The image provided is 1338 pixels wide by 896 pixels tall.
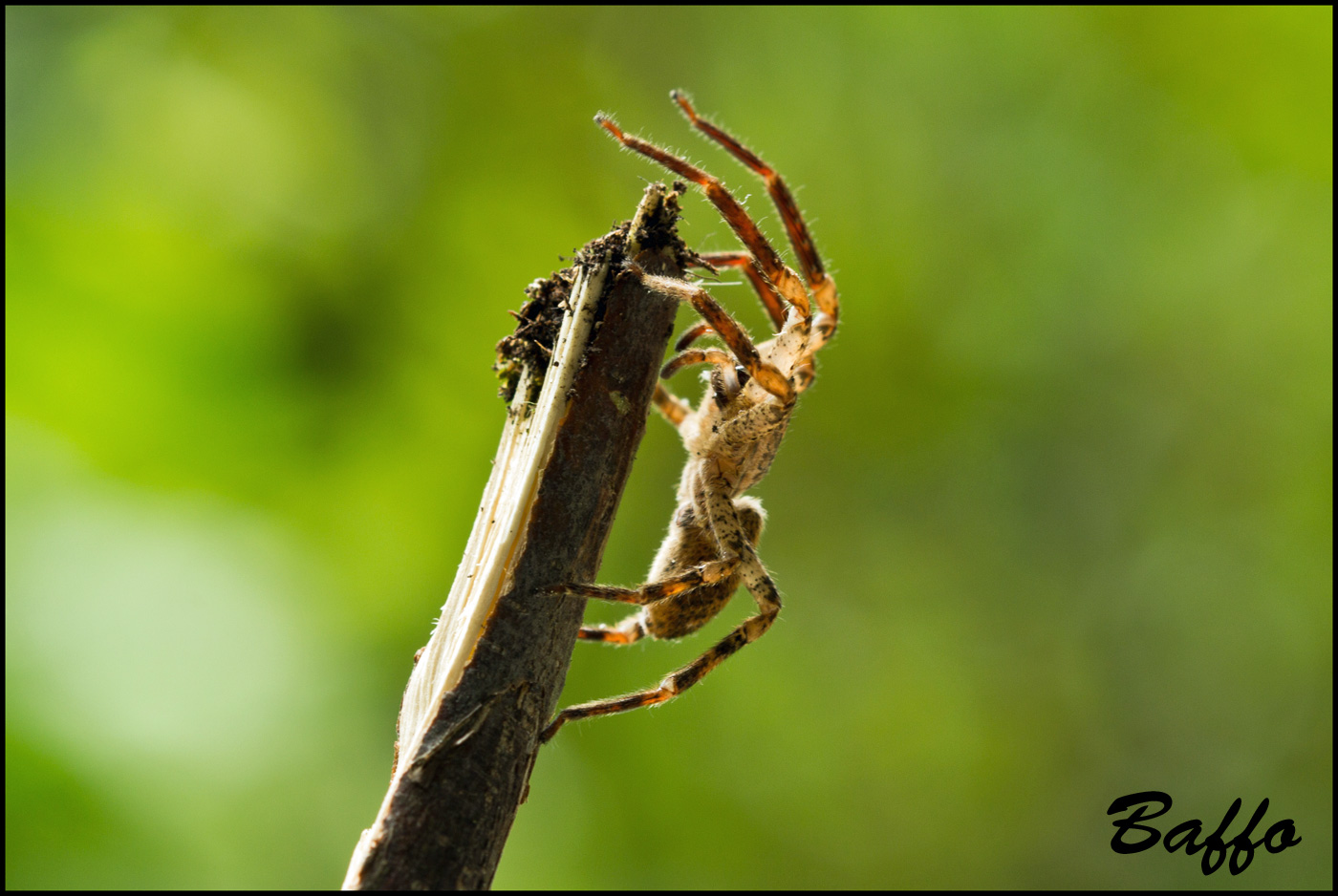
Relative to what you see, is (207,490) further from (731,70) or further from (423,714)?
(731,70)

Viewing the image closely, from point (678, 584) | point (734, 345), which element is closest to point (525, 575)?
point (678, 584)

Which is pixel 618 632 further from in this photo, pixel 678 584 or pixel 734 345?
pixel 734 345

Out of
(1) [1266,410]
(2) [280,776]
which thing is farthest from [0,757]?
(1) [1266,410]

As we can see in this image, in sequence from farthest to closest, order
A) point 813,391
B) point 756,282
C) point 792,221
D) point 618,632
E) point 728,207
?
point 813,391 < point 756,282 < point 618,632 < point 792,221 < point 728,207

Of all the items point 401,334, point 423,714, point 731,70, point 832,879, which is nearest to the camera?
point 423,714

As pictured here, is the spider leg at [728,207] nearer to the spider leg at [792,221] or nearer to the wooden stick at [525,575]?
the spider leg at [792,221]

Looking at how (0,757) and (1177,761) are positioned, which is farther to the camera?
(1177,761)

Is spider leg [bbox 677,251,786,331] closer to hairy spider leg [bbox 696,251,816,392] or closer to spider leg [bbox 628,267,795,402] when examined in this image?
hairy spider leg [bbox 696,251,816,392]
